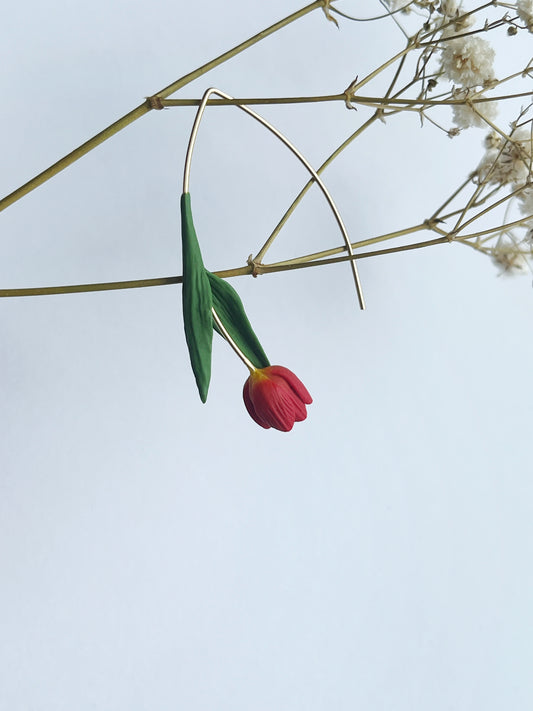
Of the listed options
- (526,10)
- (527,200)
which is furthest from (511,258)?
(526,10)

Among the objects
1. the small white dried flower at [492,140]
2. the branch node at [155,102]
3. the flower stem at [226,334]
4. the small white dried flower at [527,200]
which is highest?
the branch node at [155,102]

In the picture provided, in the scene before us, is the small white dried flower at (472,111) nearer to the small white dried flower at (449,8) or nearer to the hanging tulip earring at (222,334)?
the small white dried flower at (449,8)

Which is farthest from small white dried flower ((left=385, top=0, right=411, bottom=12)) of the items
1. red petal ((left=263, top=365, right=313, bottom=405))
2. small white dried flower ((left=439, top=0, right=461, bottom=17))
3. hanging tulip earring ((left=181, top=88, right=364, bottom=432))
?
red petal ((left=263, top=365, right=313, bottom=405))

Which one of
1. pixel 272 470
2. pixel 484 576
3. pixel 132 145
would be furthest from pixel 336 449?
pixel 132 145

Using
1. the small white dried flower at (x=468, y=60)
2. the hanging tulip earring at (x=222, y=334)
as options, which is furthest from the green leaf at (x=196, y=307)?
the small white dried flower at (x=468, y=60)

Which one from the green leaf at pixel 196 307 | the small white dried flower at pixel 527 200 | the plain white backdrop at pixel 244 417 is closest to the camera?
the green leaf at pixel 196 307

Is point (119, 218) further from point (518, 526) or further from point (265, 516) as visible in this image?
point (518, 526)
